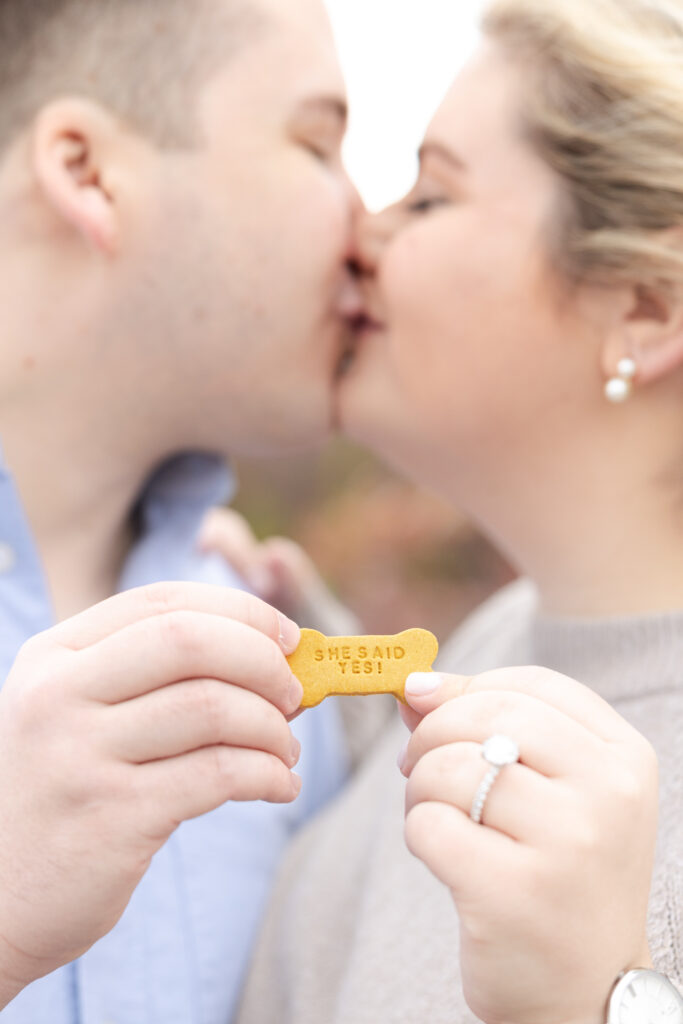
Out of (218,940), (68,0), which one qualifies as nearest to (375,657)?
(218,940)

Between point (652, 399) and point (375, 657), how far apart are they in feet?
3.61

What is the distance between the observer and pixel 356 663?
1.40 metres

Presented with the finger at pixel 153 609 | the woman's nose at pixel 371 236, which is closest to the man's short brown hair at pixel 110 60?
the woman's nose at pixel 371 236

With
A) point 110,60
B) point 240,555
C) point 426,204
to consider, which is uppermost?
point 110,60

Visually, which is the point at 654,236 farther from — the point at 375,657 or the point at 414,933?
the point at 414,933

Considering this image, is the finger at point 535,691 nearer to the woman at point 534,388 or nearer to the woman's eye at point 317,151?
the woman at point 534,388

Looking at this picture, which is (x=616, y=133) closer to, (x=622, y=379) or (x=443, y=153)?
(x=443, y=153)

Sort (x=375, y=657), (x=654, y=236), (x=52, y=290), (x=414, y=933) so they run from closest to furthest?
(x=375, y=657) < (x=414, y=933) < (x=654, y=236) < (x=52, y=290)

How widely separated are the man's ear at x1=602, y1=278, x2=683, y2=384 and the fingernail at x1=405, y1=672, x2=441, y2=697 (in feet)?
3.45

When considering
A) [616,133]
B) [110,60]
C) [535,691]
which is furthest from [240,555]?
[535,691]

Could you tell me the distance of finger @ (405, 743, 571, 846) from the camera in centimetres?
114

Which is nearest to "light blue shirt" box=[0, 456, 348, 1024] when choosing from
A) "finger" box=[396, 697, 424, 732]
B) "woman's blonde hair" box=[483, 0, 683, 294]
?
"finger" box=[396, 697, 424, 732]

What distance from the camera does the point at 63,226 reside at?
2.28 meters

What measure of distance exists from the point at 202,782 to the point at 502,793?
0.40m
